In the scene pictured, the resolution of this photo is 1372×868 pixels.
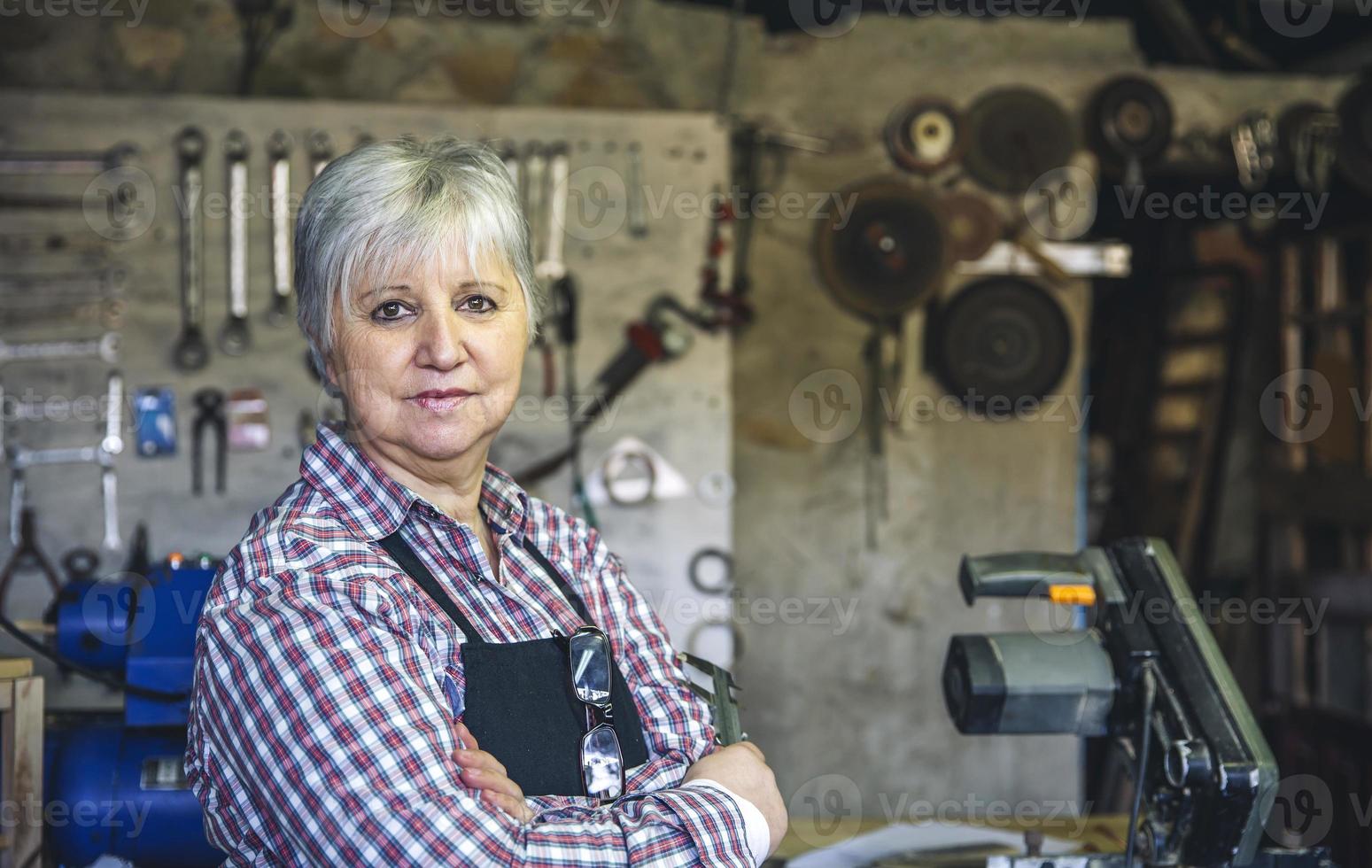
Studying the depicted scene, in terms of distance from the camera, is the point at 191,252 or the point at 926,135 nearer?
the point at 191,252

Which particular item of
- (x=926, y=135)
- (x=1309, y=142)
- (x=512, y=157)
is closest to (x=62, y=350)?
(x=512, y=157)

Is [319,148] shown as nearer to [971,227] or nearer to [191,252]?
[191,252]

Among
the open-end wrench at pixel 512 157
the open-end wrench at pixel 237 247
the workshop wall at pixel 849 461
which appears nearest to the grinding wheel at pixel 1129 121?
the workshop wall at pixel 849 461

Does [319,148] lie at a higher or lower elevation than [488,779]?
higher

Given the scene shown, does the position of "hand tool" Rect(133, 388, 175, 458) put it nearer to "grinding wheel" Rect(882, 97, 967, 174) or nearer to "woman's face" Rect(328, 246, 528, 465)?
"woman's face" Rect(328, 246, 528, 465)

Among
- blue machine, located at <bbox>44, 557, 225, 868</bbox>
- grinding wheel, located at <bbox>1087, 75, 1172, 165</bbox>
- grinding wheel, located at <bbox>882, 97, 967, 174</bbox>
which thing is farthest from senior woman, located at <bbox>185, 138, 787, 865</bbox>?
grinding wheel, located at <bbox>1087, 75, 1172, 165</bbox>

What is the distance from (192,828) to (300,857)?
937mm

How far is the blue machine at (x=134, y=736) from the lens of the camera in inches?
78.2

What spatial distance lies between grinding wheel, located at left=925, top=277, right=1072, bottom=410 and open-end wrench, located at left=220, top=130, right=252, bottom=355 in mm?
2272

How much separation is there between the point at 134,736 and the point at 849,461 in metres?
2.72

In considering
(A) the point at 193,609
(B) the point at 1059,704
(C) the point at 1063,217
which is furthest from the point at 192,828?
(C) the point at 1063,217

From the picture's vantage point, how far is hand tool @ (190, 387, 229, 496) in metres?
3.60

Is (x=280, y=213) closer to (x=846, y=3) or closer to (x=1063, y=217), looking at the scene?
(x=846, y=3)

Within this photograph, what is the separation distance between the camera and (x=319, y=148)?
364 cm
